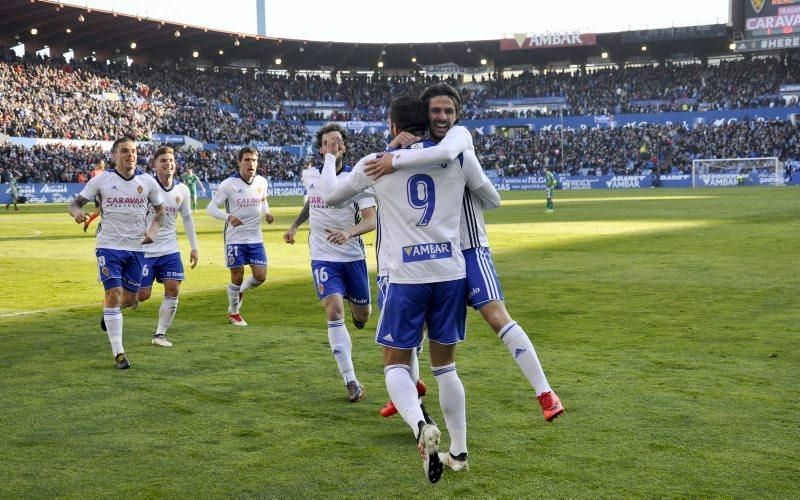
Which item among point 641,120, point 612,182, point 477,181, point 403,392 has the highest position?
point 641,120

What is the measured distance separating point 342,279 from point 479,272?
300 centimetres

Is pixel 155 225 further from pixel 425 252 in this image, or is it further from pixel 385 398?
pixel 425 252

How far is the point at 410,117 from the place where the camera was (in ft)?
17.4

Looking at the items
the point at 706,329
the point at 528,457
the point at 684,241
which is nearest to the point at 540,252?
the point at 684,241

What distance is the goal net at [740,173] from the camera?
61.9 meters

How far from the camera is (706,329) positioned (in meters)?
10.4

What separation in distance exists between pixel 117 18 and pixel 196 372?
67354mm

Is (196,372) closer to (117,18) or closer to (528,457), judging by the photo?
(528,457)

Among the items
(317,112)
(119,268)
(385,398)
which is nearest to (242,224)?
(119,268)

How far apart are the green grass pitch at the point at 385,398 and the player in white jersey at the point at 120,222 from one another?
2.77ft

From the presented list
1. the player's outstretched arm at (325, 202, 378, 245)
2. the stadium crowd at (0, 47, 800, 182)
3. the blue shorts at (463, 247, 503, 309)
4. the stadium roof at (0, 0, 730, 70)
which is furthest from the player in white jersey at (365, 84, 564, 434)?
the stadium roof at (0, 0, 730, 70)

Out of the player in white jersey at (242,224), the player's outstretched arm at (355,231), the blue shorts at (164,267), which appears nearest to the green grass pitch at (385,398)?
the player in white jersey at (242,224)

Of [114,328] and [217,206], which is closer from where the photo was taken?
[114,328]

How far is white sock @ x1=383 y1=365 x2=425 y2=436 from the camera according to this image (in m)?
5.24
